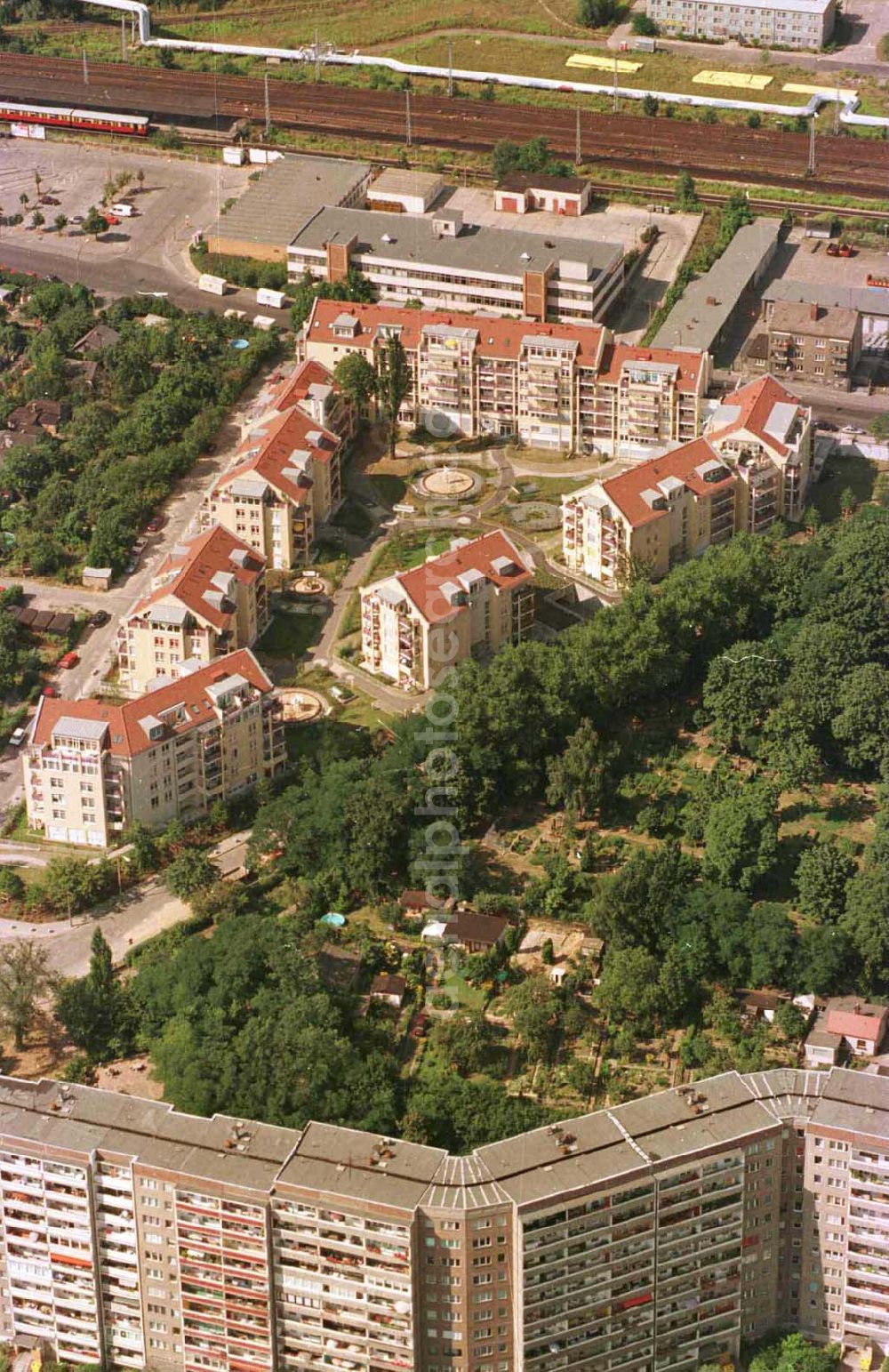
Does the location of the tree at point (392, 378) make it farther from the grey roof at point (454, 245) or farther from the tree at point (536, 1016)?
the tree at point (536, 1016)

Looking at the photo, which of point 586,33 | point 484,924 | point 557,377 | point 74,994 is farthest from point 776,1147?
point 586,33

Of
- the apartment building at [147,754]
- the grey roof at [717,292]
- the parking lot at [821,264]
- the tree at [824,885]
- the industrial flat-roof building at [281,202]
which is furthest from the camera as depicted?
the industrial flat-roof building at [281,202]

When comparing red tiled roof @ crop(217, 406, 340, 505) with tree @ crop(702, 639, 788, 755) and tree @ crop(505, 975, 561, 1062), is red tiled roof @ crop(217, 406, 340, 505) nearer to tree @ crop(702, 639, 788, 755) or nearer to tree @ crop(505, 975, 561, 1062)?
tree @ crop(702, 639, 788, 755)

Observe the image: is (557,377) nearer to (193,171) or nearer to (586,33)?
(193,171)

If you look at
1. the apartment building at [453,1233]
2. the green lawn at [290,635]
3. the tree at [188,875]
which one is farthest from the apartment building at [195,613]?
the apartment building at [453,1233]

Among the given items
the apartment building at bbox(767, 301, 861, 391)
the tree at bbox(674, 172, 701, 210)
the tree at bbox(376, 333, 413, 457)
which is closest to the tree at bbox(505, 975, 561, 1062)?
the tree at bbox(376, 333, 413, 457)

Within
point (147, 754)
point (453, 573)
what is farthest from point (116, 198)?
point (147, 754)
